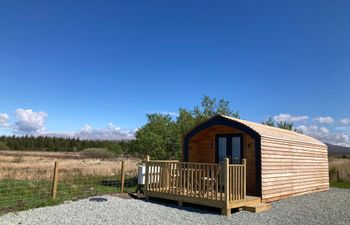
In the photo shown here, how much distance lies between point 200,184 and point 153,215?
1.70m

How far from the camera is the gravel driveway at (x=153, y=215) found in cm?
719

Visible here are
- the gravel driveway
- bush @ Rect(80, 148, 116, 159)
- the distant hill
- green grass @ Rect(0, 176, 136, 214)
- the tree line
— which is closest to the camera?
the gravel driveway

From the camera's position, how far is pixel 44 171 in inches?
655

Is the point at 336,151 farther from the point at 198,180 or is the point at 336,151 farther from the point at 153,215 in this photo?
the point at 153,215

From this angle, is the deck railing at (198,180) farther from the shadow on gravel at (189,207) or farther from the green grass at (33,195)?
the green grass at (33,195)

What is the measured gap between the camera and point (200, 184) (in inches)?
352

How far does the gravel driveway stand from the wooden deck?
1.06ft

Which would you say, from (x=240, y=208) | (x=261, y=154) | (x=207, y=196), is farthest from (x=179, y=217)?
(x=261, y=154)

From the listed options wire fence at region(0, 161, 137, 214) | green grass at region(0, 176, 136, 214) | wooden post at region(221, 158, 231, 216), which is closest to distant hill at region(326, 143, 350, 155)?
wire fence at region(0, 161, 137, 214)

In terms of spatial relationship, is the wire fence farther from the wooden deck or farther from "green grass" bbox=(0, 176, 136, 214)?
the wooden deck

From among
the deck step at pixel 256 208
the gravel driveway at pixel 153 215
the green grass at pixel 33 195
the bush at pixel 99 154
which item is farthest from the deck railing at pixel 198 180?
the bush at pixel 99 154

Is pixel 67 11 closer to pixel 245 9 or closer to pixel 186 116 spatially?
pixel 245 9

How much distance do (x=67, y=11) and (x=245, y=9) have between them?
23.1 ft

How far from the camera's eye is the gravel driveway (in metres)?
7.19
